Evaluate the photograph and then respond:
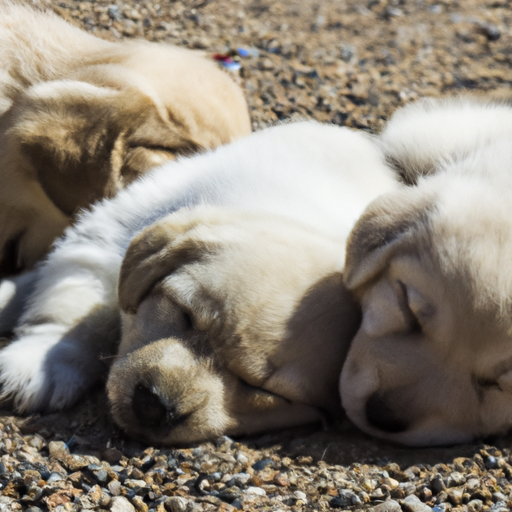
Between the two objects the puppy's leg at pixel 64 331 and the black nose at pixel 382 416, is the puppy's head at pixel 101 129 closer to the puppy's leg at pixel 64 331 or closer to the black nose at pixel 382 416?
the puppy's leg at pixel 64 331

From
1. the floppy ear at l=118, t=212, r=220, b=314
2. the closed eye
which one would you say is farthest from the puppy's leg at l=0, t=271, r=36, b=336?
the closed eye

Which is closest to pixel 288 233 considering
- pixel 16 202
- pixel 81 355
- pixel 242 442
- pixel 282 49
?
pixel 242 442

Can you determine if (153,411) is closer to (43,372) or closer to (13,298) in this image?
(43,372)

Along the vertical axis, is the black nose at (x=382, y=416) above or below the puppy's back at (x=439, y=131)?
below

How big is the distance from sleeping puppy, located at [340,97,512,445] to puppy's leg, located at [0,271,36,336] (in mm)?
1748

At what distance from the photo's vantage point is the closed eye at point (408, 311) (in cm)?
267

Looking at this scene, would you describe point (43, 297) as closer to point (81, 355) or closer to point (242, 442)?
point (81, 355)

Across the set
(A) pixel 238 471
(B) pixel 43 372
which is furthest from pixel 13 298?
(A) pixel 238 471

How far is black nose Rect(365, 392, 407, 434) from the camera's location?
2.71 m

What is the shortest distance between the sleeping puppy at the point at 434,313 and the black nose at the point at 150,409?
2.02 ft

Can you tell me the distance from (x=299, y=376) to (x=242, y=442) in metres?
0.33

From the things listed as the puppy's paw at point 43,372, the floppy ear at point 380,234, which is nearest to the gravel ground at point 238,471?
the puppy's paw at point 43,372

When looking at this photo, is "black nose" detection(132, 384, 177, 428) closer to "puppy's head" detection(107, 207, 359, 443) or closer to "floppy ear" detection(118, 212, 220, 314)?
"puppy's head" detection(107, 207, 359, 443)

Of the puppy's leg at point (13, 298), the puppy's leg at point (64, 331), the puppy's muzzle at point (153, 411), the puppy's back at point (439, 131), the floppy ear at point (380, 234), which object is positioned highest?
the floppy ear at point (380, 234)
